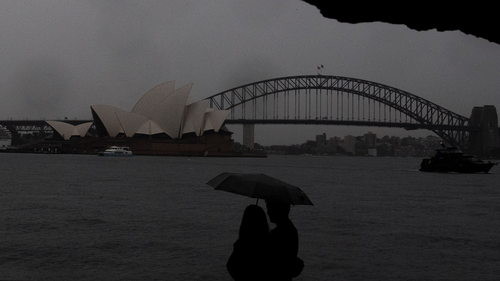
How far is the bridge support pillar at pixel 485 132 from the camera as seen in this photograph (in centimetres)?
9638

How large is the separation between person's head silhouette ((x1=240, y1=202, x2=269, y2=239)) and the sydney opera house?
73386 millimetres

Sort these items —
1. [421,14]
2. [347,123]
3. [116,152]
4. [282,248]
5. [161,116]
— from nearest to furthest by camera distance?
[421,14], [282,248], [116,152], [347,123], [161,116]

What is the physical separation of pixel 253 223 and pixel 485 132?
349ft

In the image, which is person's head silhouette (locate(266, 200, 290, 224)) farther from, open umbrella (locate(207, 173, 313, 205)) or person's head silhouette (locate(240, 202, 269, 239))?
person's head silhouette (locate(240, 202, 269, 239))

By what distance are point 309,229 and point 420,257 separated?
145 inches

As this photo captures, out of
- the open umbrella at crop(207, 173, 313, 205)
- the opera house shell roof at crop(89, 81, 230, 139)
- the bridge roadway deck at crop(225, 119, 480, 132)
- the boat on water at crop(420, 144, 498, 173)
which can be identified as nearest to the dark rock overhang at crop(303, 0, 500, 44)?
the open umbrella at crop(207, 173, 313, 205)

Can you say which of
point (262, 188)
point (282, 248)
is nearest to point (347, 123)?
point (262, 188)

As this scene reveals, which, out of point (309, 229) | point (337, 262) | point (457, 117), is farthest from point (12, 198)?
point (457, 117)

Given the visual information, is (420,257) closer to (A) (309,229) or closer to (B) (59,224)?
(A) (309,229)

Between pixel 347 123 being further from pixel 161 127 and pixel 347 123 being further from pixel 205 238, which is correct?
pixel 205 238

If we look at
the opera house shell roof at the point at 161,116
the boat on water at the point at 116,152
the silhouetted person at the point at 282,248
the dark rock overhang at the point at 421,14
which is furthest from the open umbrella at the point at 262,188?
the boat on water at the point at 116,152

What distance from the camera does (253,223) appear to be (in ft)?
10.3

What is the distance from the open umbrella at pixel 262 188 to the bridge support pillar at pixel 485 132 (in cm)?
10126

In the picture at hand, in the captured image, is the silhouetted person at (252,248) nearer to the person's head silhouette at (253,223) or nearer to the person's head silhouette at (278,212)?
the person's head silhouette at (253,223)
